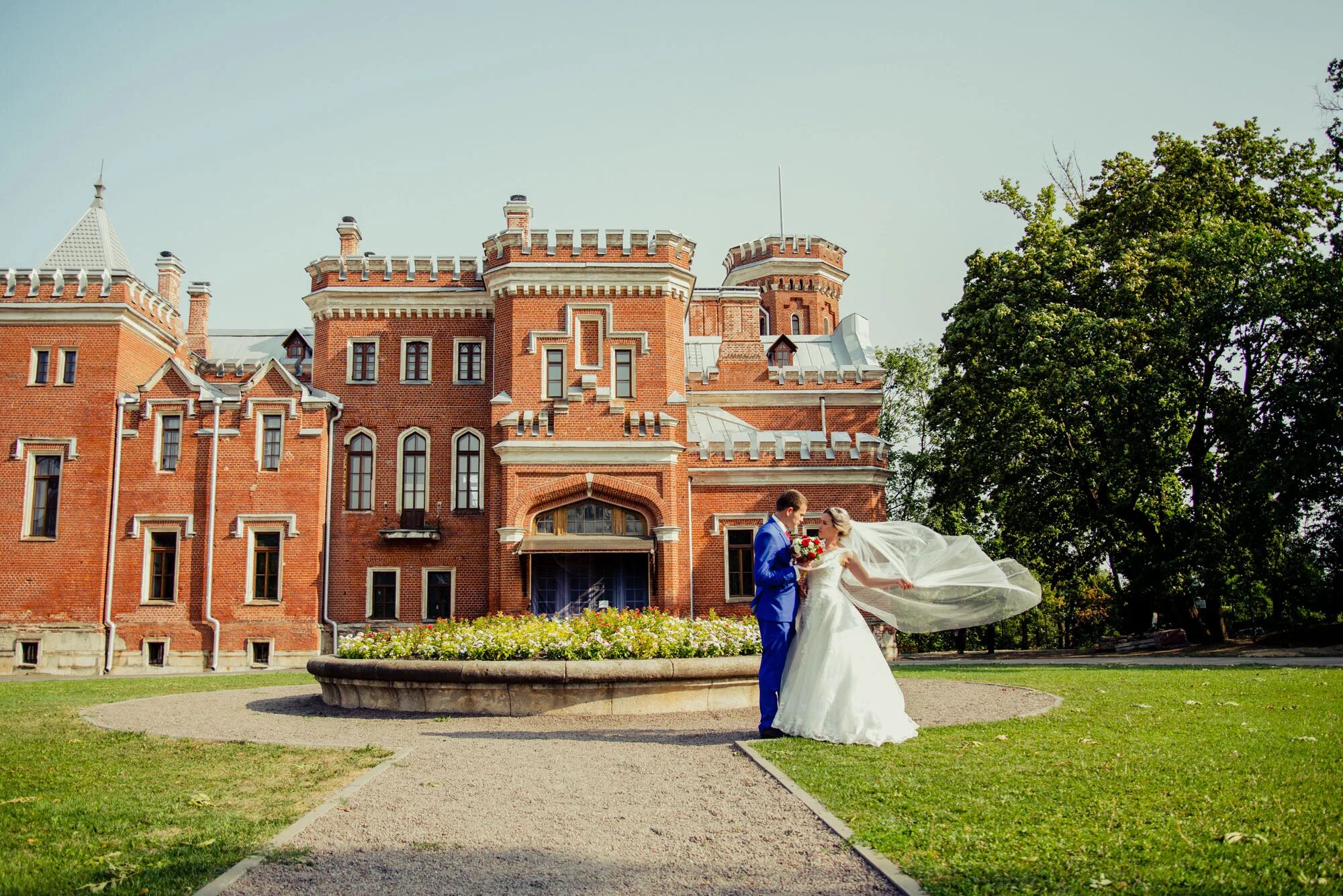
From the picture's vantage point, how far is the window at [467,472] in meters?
30.9

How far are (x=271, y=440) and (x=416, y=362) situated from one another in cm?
483

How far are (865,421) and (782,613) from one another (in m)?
26.6

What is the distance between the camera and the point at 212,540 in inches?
1158

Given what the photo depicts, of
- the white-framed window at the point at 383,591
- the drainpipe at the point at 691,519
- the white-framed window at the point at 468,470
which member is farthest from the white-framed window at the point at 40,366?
the drainpipe at the point at 691,519

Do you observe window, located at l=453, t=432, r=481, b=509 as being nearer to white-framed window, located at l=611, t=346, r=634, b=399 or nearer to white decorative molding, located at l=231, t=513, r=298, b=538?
white decorative molding, located at l=231, t=513, r=298, b=538

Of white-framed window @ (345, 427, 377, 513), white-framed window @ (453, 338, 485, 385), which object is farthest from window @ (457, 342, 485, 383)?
white-framed window @ (345, 427, 377, 513)

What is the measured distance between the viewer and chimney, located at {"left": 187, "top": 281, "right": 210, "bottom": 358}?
3572cm

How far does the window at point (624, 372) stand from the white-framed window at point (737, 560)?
5.10 m

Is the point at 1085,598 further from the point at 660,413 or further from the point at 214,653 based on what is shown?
the point at 214,653

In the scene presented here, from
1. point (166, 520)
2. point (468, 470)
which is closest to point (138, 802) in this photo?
point (468, 470)

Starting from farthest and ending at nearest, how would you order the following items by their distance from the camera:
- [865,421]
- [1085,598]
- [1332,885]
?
1. [1085,598]
2. [865,421]
3. [1332,885]

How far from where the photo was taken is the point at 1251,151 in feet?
95.8

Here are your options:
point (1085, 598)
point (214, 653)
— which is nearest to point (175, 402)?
point (214, 653)

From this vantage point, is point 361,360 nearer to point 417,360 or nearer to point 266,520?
point 417,360
